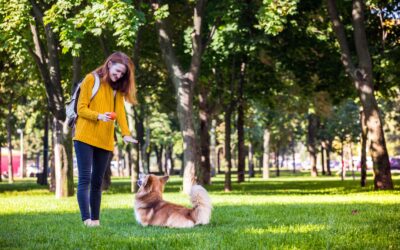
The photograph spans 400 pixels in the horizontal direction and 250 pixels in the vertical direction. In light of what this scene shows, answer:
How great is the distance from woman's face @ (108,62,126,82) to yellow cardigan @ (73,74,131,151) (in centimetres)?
17

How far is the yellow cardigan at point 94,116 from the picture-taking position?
8086mm

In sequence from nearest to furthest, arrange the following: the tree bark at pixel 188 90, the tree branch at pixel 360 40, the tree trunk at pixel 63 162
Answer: the tree trunk at pixel 63 162 → the tree bark at pixel 188 90 → the tree branch at pixel 360 40

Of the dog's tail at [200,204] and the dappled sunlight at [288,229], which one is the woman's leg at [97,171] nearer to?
the dog's tail at [200,204]

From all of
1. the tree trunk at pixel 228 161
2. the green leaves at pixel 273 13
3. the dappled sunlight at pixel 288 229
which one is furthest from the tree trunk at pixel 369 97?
the dappled sunlight at pixel 288 229

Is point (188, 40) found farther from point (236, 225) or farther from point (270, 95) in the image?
point (236, 225)

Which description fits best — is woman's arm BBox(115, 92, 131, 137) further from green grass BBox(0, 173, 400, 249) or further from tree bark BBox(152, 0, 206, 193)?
tree bark BBox(152, 0, 206, 193)

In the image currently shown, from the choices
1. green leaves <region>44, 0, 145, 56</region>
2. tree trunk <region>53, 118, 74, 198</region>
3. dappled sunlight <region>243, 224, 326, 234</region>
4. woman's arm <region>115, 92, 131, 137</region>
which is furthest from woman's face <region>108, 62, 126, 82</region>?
tree trunk <region>53, 118, 74, 198</region>

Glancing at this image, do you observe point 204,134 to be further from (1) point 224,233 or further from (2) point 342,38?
(1) point 224,233

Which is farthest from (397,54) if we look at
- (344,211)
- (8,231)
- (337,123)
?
(337,123)

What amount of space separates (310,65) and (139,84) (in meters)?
7.46

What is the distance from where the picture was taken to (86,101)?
814 cm

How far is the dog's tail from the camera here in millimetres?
8055

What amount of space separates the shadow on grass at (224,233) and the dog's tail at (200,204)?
0.14 meters

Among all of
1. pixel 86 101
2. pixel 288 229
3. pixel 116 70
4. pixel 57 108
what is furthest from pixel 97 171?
pixel 57 108
